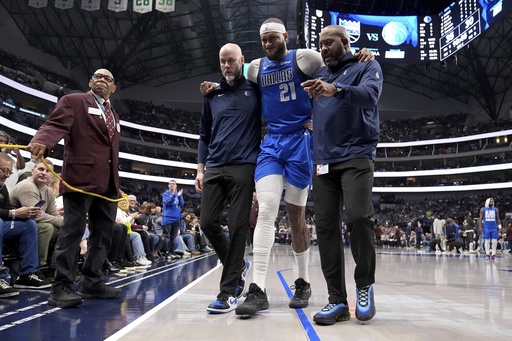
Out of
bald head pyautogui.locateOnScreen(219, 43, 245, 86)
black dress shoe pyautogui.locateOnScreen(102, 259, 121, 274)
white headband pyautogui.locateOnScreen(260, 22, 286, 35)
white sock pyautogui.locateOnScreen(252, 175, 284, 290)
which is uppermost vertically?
white headband pyautogui.locateOnScreen(260, 22, 286, 35)

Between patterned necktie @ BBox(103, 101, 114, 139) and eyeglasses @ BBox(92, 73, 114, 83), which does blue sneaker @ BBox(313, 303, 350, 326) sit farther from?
eyeglasses @ BBox(92, 73, 114, 83)

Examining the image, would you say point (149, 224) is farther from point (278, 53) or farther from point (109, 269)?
point (278, 53)

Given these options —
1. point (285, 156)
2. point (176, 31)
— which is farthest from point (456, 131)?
point (285, 156)

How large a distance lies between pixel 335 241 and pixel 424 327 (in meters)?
0.73

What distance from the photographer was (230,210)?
3.22 m

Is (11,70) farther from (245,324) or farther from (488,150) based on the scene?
(488,150)

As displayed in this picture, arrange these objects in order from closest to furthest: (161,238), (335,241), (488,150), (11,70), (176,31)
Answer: (335,241) < (161,238) < (11,70) < (176,31) < (488,150)

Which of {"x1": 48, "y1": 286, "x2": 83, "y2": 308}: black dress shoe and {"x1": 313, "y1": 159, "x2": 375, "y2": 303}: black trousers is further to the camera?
{"x1": 48, "y1": 286, "x2": 83, "y2": 308}: black dress shoe

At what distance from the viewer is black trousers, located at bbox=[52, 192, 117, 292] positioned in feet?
10.6

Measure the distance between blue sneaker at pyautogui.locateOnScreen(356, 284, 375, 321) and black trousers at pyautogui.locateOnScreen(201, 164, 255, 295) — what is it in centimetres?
88

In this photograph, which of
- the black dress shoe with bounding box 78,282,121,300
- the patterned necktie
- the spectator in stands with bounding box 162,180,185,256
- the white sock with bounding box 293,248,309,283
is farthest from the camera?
the spectator in stands with bounding box 162,180,185,256

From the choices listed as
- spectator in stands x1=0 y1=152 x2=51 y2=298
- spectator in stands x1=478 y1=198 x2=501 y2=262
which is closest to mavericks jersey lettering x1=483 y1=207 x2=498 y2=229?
spectator in stands x1=478 y1=198 x2=501 y2=262

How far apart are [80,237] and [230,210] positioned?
1.19m

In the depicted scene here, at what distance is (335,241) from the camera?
2.87 metres
